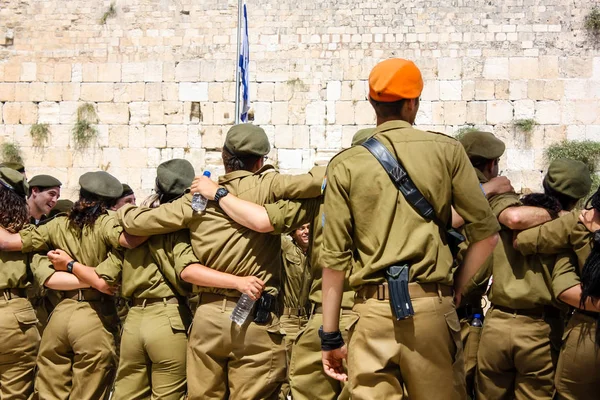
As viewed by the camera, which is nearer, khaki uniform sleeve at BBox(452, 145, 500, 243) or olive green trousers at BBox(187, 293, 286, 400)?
khaki uniform sleeve at BBox(452, 145, 500, 243)

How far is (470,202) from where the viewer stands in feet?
11.3

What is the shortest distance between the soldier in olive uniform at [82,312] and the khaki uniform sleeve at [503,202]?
264 centimetres

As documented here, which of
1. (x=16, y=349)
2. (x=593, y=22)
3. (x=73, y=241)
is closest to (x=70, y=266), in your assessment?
(x=73, y=241)

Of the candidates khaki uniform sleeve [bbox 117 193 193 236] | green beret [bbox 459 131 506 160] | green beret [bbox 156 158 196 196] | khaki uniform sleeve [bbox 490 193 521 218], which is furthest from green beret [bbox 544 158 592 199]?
green beret [bbox 156 158 196 196]

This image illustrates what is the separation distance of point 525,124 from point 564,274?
7894 mm

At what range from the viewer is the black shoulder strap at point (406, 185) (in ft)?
11.2

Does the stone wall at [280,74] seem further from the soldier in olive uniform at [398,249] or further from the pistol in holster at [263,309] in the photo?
the soldier in olive uniform at [398,249]

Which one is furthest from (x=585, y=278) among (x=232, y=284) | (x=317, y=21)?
(x=317, y=21)

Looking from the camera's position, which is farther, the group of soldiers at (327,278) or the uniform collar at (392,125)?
the uniform collar at (392,125)

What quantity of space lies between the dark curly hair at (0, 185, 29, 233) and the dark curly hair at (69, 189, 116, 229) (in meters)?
0.56

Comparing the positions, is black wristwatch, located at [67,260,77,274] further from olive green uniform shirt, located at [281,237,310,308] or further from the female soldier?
olive green uniform shirt, located at [281,237,310,308]

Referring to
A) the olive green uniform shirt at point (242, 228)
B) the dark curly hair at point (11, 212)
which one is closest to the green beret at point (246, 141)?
the olive green uniform shirt at point (242, 228)

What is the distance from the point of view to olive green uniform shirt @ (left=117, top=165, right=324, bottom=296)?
15.1 ft

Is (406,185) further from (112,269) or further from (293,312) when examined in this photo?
(293,312)
